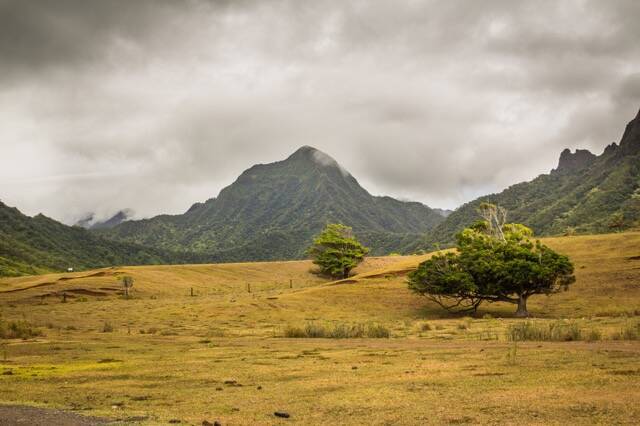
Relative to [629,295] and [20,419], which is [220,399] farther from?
[629,295]

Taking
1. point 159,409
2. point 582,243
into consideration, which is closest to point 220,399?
point 159,409

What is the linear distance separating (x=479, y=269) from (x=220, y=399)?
31.6 metres

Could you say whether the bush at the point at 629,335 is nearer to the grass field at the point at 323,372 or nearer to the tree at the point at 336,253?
the grass field at the point at 323,372

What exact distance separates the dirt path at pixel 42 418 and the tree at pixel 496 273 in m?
33.8

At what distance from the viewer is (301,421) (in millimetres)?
9445

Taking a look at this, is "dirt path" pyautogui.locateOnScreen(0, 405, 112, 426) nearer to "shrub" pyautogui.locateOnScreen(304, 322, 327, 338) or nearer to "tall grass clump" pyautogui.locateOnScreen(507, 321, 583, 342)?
"tall grass clump" pyautogui.locateOnScreen(507, 321, 583, 342)

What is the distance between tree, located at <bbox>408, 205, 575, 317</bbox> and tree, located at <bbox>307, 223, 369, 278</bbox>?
130 feet

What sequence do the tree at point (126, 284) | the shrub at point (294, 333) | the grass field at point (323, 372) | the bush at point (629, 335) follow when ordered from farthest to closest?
the tree at point (126, 284), the shrub at point (294, 333), the bush at point (629, 335), the grass field at point (323, 372)

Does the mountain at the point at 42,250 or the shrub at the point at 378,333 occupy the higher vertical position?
the mountain at the point at 42,250

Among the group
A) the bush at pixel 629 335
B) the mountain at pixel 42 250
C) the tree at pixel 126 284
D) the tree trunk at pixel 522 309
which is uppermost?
the mountain at pixel 42 250

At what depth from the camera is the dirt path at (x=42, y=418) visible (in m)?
9.21

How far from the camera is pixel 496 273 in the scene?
39.1 m

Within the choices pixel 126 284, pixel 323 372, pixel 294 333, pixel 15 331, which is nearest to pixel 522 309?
pixel 294 333

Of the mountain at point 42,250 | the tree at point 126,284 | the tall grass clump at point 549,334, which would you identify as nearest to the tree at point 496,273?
the tall grass clump at point 549,334
